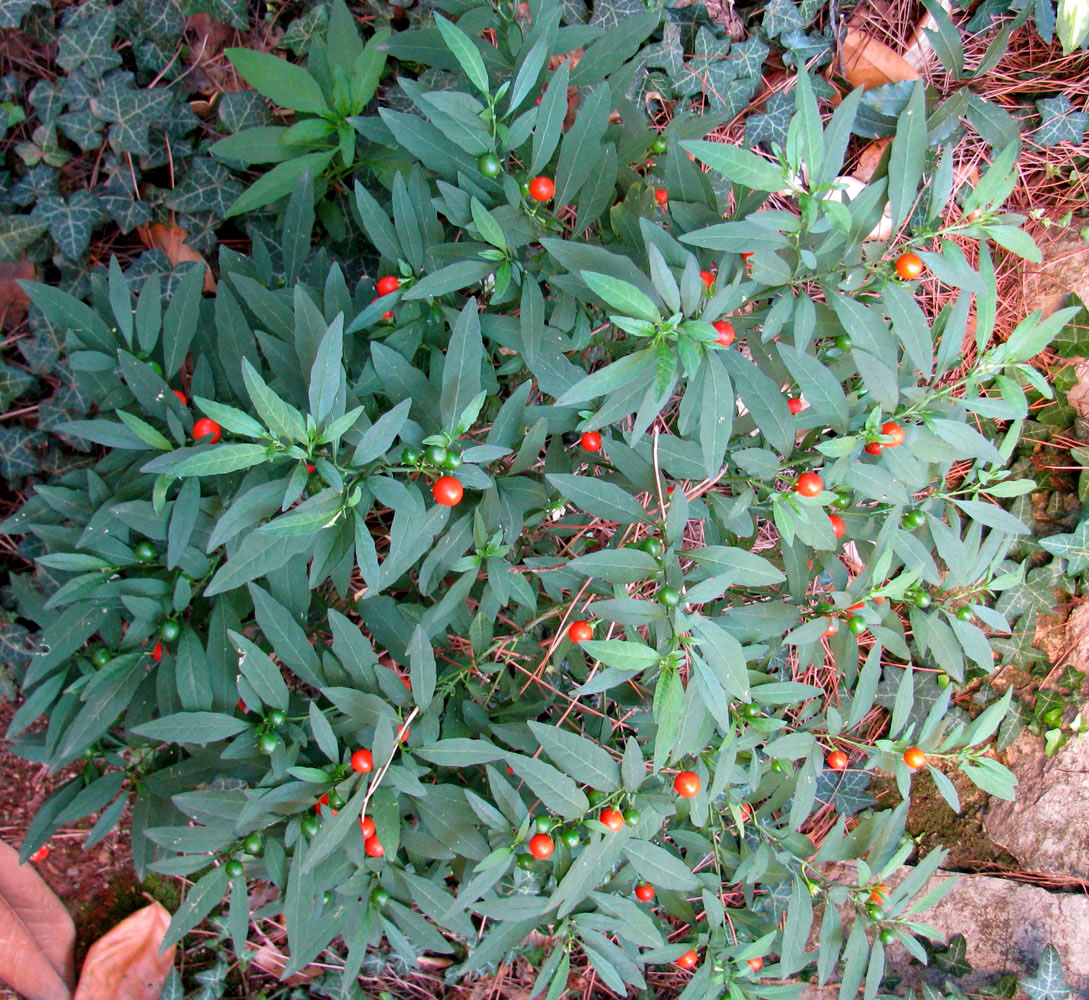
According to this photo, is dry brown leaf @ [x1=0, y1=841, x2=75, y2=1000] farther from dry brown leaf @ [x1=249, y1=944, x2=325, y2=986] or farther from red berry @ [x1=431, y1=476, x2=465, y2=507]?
red berry @ [x1=431, y1=476, x2=465, y2=507]

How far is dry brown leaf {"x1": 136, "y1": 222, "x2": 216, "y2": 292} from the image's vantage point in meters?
2.40

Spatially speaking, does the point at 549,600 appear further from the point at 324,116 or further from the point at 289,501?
the point at 324,116

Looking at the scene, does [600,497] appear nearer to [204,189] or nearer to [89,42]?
[204,189]

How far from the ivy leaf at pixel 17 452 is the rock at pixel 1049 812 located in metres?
3.13

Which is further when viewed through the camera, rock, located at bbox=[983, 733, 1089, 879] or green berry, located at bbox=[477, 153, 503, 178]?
rock, located at bbox=[983, 733, 1089, 879]

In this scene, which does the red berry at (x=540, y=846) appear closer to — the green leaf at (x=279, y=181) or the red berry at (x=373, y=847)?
the red berry at (x=373, y=847)

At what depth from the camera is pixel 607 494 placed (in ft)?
4.92

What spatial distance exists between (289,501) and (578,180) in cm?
82

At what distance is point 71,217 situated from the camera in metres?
2.31

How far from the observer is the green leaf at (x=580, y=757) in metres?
1.47

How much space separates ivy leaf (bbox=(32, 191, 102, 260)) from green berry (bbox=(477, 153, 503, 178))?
142 cm

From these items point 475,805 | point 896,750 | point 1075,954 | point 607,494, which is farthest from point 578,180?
point 1075,954

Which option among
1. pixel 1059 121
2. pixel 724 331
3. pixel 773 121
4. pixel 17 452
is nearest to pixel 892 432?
pixel 724 331

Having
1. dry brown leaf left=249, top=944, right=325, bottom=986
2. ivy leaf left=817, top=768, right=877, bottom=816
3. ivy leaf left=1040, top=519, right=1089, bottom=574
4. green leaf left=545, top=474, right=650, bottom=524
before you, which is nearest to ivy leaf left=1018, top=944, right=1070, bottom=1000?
ivy leaf left=817, top=768, right=877, bottom=816
